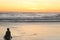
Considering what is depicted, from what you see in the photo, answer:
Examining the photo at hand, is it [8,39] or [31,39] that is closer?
[8,39]

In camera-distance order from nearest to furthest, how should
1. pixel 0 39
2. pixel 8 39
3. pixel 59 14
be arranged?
pixel 8 39 → pixel 0 39 → pixel 59 14

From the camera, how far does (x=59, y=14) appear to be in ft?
201

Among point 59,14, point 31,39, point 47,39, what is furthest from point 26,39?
point 59,14

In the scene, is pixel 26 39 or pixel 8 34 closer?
pixel 8 34

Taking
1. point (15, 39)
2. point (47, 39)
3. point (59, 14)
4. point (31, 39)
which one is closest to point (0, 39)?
point (15, 39)

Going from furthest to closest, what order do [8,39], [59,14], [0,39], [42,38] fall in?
[59,14] < [42,38] < [0,39] < [8,39]

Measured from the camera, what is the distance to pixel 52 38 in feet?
61.3

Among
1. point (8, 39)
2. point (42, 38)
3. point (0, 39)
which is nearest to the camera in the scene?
point (8, 39)

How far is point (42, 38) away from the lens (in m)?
18.9

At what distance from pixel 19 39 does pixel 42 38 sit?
71.8 inches

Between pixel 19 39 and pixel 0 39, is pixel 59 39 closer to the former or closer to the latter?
pixel 19 39

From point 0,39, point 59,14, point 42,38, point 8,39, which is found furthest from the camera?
point 59,14

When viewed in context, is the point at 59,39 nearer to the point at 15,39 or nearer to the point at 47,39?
the point at 47,39

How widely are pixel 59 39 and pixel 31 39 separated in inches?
81.4
